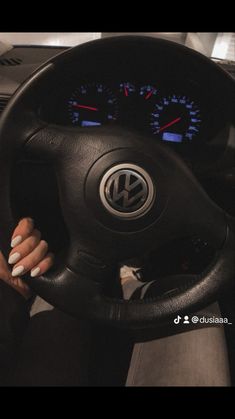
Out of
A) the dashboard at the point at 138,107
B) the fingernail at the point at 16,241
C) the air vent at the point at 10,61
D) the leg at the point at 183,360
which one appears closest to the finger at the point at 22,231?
the fingernail at the point at 16,241

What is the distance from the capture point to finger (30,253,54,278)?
786 millimetres

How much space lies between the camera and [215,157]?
0.93 m

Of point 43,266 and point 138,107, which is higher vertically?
point 138,107

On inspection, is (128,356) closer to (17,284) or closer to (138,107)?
(17,284)

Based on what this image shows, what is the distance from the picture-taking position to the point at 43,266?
2.63 feet

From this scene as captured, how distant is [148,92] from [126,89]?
5 cm

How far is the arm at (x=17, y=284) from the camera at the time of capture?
781 mm

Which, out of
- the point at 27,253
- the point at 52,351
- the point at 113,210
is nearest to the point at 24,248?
the point at 27,253

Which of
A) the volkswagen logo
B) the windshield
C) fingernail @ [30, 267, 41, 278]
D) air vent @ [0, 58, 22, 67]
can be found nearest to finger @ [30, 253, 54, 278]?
fingernail @ [30, 267, 41, 278]

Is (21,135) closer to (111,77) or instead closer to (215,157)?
(111,77)

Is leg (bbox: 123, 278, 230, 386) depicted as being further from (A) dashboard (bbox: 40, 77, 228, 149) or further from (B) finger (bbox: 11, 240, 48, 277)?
(A) dashboard (bbox: 40, 77, 228, 149)

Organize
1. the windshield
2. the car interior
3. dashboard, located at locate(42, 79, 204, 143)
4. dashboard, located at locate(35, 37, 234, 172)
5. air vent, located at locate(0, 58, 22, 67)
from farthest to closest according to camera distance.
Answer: the windshield, air vent, located at locate(0, 58, 22, 67), dashboard, located at locate(42, 79, 204, 143), dashboard, located at locate(35, 37, 234, 172), the car interior

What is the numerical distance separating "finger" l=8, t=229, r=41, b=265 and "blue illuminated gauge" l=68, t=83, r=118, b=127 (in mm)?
323

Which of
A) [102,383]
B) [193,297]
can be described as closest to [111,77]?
[193,297]
